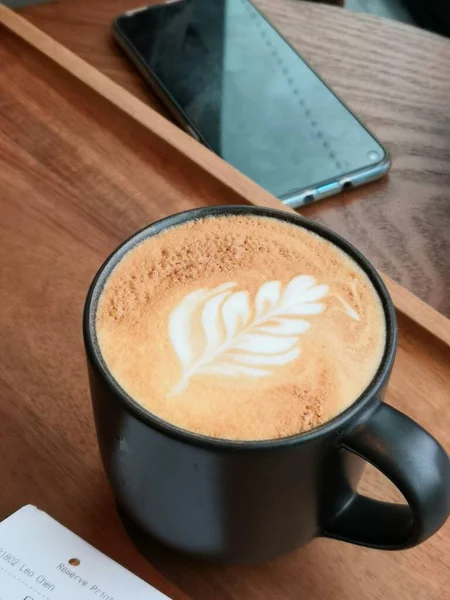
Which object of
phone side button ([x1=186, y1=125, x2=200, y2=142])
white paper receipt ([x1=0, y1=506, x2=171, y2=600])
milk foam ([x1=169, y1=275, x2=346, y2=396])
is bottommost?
white paper receipt ([x1=0, y1=506, x2=171, y2=600])

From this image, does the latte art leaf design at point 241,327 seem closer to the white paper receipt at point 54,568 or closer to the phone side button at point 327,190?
the white paper receipt at point 54,568

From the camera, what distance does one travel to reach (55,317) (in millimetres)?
605

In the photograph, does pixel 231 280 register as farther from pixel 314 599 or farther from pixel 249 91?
pixel 249 91

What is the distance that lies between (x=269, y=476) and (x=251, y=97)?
57 centimetres

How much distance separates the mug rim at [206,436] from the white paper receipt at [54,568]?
0.47ft

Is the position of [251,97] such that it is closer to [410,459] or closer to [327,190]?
[327,190]

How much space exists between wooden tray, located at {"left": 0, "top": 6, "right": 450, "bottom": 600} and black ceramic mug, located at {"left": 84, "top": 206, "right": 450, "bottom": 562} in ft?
0.16

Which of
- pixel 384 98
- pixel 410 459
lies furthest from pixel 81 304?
pixel 384 98

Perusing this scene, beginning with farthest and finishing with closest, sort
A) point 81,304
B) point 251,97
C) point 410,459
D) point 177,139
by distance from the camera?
point 251,97 → point 177,139 → point 81,304 → point 410,459

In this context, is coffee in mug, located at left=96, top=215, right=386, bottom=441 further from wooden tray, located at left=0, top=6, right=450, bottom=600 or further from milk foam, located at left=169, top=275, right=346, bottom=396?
→ wooden tray, located at left=0, top=6, right=450, bottom=600

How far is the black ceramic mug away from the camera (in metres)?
0.36

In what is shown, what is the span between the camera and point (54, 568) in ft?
1.51

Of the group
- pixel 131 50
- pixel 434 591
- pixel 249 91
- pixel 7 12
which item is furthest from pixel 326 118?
pixel 434 591

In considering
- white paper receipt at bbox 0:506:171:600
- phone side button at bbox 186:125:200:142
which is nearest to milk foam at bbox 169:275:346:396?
white paper receipt at bbox 0:506:171:600
